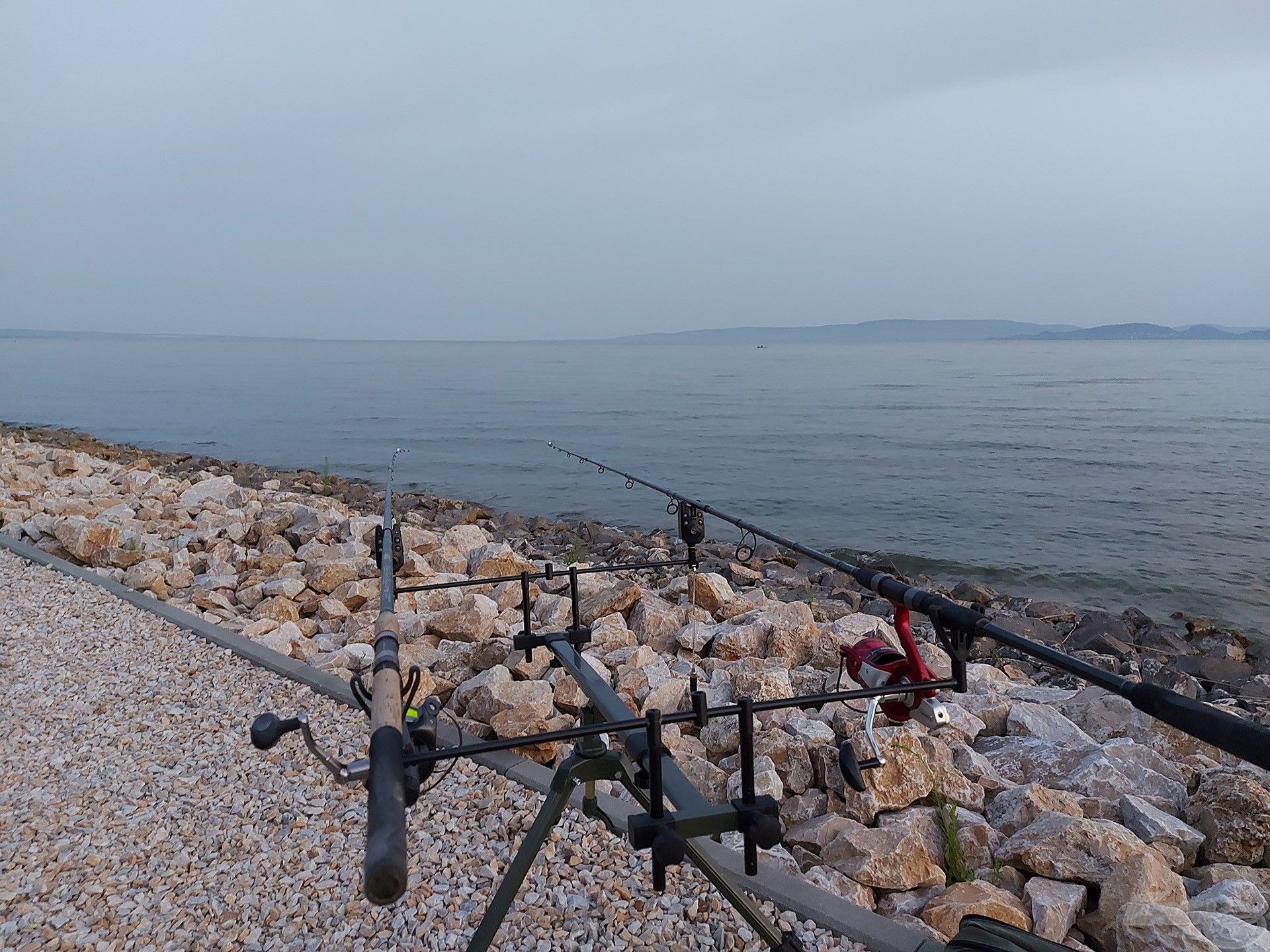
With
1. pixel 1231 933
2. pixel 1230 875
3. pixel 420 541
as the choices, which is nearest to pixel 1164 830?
pixel 1230 875

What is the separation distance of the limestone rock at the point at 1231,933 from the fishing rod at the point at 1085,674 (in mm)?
1670

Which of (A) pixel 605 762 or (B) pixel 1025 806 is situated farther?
(B) pixel 1025 806

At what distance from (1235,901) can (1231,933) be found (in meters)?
0.38

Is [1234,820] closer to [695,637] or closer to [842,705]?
[842,705]

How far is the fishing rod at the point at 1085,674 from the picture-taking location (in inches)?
60.4

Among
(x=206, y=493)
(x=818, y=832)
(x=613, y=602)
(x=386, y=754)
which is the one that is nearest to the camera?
(x=386, y=754)

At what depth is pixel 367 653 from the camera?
6.03 m

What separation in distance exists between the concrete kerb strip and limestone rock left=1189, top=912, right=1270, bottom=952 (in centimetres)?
96

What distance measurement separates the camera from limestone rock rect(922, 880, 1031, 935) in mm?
3217

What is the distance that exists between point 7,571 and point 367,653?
14.2ft

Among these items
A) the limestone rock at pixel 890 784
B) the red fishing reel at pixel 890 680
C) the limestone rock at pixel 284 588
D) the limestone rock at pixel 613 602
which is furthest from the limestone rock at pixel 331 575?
the red fishing reel at pixel 890 680

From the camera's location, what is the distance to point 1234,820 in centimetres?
389

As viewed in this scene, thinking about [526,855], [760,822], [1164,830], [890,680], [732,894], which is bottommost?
[1164,830]

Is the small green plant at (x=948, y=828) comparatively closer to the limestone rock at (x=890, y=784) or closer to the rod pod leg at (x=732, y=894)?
the limestone rock at (x=890, y=784)
